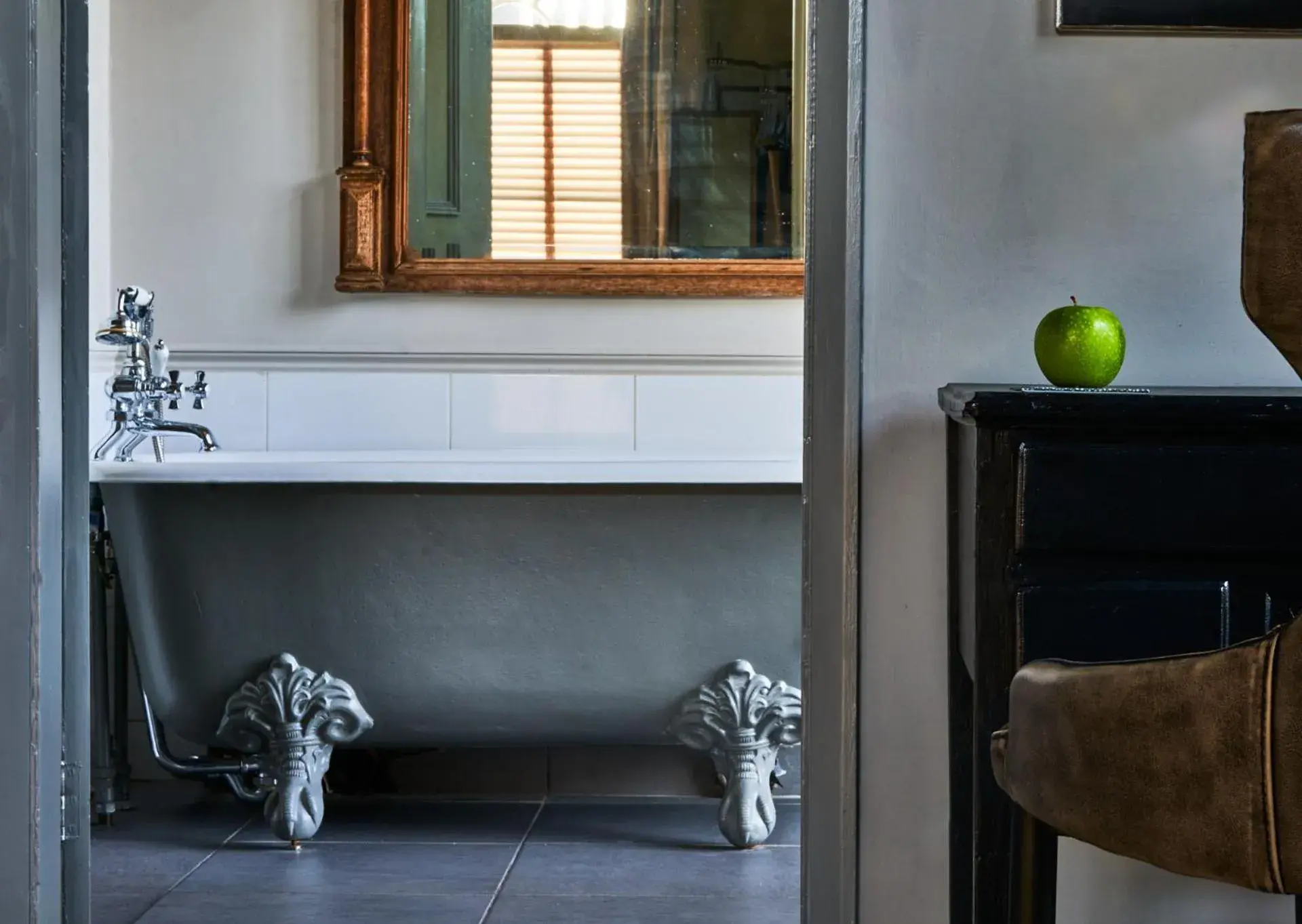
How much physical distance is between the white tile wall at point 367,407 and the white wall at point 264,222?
70 mm

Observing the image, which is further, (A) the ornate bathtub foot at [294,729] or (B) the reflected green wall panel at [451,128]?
(B) the reflected green wall panel at [451,128]

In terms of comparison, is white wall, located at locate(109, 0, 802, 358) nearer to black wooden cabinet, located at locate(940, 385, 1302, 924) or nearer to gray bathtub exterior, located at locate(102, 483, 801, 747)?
gray bathtub exterior, located at locate(102, 483, 801, 747)

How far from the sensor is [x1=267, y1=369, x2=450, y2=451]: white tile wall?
2971mm

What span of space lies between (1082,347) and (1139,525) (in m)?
0.20

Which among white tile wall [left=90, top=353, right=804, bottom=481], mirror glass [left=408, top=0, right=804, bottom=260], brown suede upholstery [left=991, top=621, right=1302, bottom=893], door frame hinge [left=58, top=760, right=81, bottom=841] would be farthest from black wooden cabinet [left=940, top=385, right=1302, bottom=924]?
mirror glass [left=408, top=0, right=804, bottom=260]

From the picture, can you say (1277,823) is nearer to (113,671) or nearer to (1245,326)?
(1245,326)

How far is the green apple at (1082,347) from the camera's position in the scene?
1313mm

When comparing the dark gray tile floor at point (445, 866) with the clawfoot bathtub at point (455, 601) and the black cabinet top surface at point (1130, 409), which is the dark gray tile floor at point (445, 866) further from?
the black cabinet top surface at point (1130, 409)

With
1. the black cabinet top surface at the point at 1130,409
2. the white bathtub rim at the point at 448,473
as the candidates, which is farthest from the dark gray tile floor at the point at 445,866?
the black cabinet top surface at the point at 1130,409

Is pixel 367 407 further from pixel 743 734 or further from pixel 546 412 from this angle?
pixel 743 734

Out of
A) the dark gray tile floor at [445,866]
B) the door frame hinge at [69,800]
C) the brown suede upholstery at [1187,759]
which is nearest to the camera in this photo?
the brown suede upholstery at [1187,759]

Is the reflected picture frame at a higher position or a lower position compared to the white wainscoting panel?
higher

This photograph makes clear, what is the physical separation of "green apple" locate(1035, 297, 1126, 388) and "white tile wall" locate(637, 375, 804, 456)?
5.40 feet

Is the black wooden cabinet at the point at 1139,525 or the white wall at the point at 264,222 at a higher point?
the white wall at the point at 264,222
